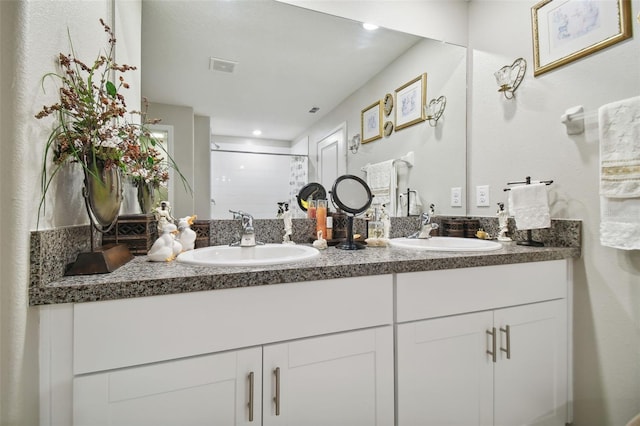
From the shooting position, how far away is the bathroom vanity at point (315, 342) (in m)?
0.67

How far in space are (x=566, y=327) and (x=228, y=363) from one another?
1414mm

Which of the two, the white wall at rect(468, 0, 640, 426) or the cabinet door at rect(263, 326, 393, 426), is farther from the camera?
the white wall at rect(468, 0, 640, 426)

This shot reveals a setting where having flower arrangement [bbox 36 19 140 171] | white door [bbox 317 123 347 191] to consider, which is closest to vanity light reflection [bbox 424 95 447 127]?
white door [bbox 317 123 347 191]

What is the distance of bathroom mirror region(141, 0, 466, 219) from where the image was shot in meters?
1.29

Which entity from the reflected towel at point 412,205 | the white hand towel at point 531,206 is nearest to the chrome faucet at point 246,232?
the reflected towel at point 412,205

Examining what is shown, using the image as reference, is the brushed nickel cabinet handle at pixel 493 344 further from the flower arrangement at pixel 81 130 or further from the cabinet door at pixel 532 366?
the flower arrangement at pixel 81 130

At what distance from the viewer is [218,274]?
0.76 m

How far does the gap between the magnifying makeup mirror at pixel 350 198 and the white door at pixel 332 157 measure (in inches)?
7.9

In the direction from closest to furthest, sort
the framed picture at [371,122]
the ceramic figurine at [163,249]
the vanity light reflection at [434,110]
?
the ceramic figurine at [163,249] < the framed picture at [371,122] < the vanity light reflection at [434,110]

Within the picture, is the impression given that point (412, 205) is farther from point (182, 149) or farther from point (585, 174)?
point (182, 149)

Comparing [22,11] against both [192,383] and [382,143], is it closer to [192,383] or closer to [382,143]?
[192,383]

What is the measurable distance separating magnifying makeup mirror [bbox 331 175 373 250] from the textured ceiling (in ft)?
1.26

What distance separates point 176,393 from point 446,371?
33.9 inches

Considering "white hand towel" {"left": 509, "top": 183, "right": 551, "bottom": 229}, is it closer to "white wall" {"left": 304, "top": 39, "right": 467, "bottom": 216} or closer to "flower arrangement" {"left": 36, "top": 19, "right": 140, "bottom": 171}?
"white wall" {"left": 304, "top": 39, "right": 467, "bottom": 216}
